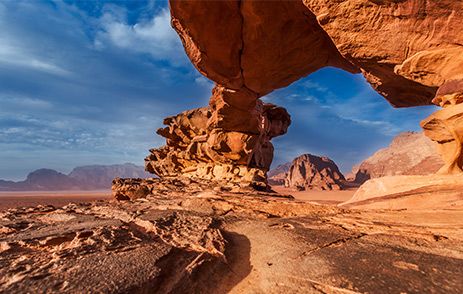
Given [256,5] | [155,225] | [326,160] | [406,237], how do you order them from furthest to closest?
1. [326,160]
2. [256,5]
3. [155,225]
4. [406,237]

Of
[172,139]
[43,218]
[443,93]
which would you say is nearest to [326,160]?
[172,139]

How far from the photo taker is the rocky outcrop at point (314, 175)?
36188 mm

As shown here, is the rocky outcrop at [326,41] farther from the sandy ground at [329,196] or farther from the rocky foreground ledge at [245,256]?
the sandy ground at [329,196]

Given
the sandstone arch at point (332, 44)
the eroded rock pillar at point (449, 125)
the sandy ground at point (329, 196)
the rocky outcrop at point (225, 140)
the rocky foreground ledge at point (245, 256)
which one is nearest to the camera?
the rocky foreground ledge at point (245, 256)

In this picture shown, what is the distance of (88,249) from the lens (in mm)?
2086

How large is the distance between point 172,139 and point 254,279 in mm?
16694

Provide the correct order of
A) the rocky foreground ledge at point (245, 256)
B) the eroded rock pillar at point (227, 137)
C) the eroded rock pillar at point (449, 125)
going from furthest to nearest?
the eroded rock pillar at point (227, 137)
the eroded rock pillar at point (449, 125)
the rocky foreground ledge at point (245, 256)

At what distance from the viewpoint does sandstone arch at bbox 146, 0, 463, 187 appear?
12.8ft

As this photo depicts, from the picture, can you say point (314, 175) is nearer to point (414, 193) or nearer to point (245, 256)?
point (414, 193)

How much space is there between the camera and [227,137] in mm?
12727

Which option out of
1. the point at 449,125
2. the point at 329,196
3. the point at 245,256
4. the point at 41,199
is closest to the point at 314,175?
the point at 329,196

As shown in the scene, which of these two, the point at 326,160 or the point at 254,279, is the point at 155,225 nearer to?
the point at 254,279

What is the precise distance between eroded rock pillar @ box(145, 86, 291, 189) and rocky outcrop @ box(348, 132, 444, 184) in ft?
54.4

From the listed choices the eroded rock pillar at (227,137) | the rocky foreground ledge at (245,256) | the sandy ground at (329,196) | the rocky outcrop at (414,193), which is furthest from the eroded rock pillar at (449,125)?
the sandy ground at (329,196)
